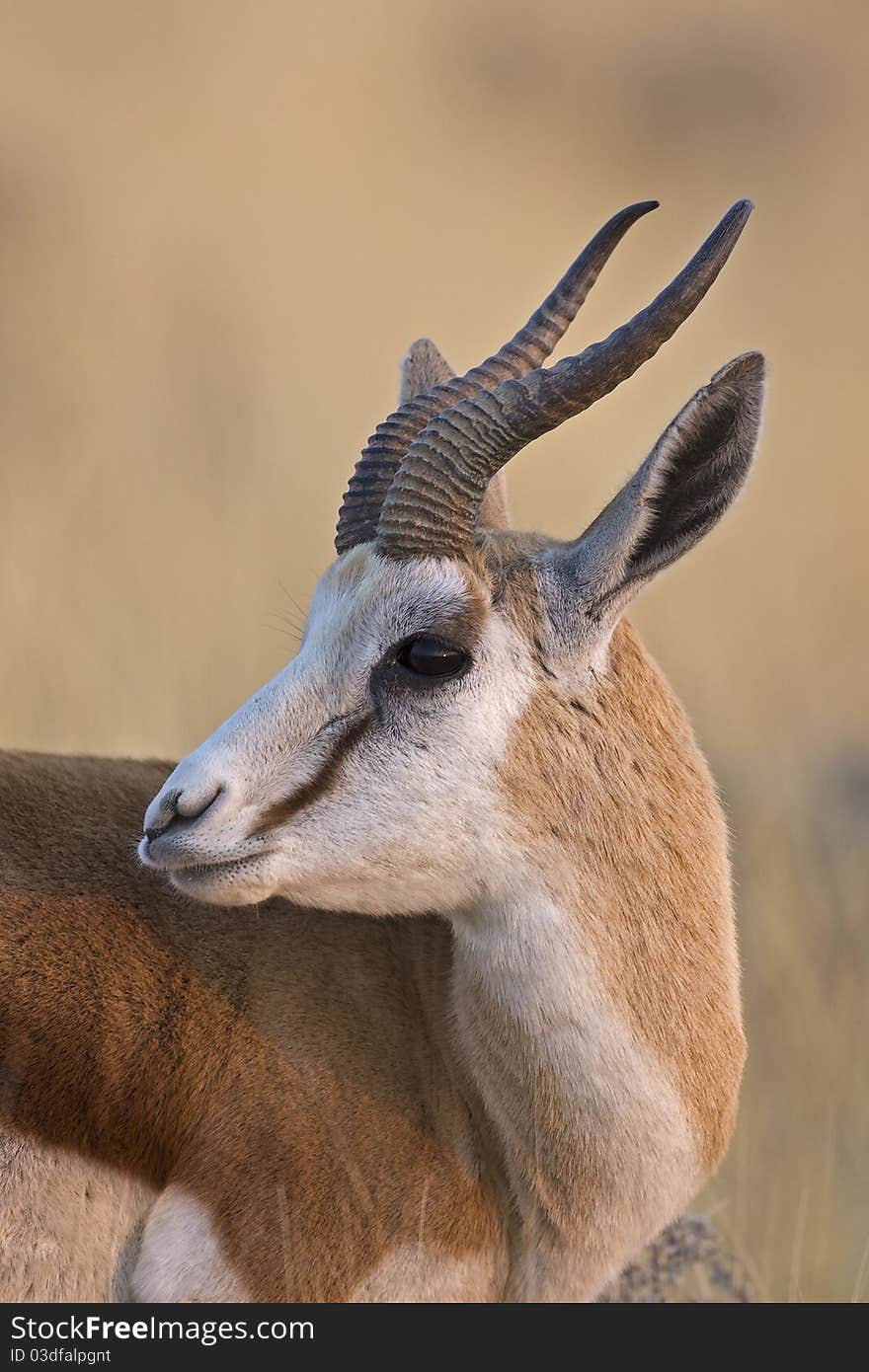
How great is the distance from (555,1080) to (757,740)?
5.84m

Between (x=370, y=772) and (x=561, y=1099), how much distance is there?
116 centimetres

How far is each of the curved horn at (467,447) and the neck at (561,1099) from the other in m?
1.09

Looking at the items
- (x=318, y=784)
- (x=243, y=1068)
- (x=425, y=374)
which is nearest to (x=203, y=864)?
(x=318, y=784)

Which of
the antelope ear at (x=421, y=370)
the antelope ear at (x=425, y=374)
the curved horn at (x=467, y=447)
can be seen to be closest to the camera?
the curved horn at (x=467, y=447)

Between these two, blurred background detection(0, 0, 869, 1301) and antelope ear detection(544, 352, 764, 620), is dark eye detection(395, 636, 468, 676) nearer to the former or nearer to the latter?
antelope ear detection(544, 352, 764, 620)

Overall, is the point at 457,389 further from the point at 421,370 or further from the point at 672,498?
the point at 421,370

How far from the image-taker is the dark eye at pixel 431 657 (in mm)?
4395

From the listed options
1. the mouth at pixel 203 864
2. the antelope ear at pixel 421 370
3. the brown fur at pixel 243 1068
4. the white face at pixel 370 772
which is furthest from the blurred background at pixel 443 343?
the mouth at pixel 203 864

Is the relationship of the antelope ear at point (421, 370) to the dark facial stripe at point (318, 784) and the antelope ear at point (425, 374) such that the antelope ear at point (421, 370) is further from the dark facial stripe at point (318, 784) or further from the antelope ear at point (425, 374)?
the dark facial stripe at point (318, 784)

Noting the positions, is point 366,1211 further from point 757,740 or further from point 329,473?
point 329,473

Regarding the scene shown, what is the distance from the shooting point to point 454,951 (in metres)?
4.83

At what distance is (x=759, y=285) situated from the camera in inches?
528

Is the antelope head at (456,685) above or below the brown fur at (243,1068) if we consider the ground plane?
above

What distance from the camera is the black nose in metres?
4.21
